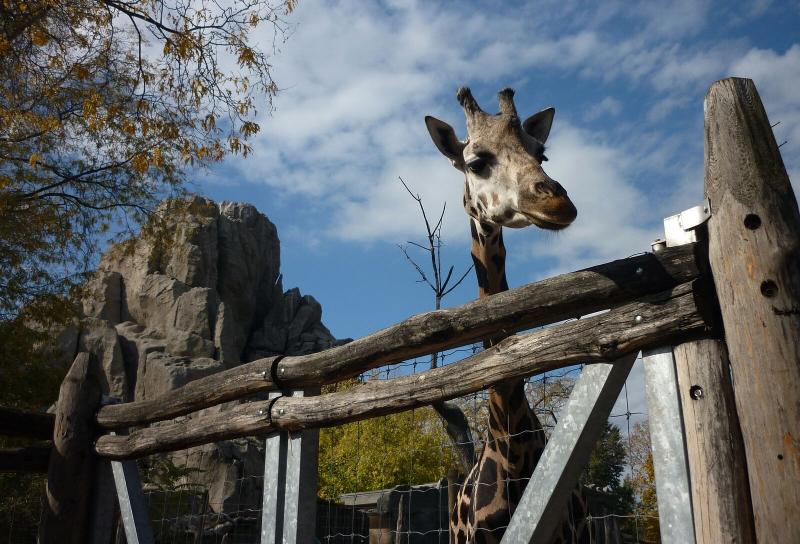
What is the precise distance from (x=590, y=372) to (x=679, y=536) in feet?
2.02

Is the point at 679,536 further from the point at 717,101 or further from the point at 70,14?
the point at 70,14

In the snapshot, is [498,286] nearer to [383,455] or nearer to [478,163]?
A: [478,163]

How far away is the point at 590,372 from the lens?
263cm

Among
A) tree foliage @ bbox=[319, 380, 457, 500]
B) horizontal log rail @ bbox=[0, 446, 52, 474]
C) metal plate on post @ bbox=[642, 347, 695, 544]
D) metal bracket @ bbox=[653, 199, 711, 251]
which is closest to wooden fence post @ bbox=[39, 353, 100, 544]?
horizontal log rail @ bbox=[0, 446, 52, 474]

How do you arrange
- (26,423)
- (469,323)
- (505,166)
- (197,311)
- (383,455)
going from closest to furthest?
(469,323)
(505,166)
(26,423)
(383,455)
(197,311)

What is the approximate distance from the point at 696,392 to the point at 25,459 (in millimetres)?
4680

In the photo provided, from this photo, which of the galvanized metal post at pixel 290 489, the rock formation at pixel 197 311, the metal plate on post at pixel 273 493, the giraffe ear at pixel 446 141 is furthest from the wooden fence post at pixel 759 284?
the rock formation at pixel 197 311

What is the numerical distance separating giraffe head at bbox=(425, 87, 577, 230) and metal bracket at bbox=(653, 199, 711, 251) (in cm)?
60

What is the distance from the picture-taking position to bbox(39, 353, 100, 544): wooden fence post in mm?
4848

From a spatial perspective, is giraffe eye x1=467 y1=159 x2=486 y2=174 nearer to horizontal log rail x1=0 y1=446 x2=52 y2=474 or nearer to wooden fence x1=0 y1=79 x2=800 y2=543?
wooden fence x1=0 y1=79 x2=800 y2=543

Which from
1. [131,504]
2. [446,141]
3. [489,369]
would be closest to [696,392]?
[489,369]

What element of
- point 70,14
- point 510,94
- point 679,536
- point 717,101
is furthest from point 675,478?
point 70,14

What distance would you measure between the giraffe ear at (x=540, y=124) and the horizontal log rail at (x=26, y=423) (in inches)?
159

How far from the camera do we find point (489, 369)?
2.96m
